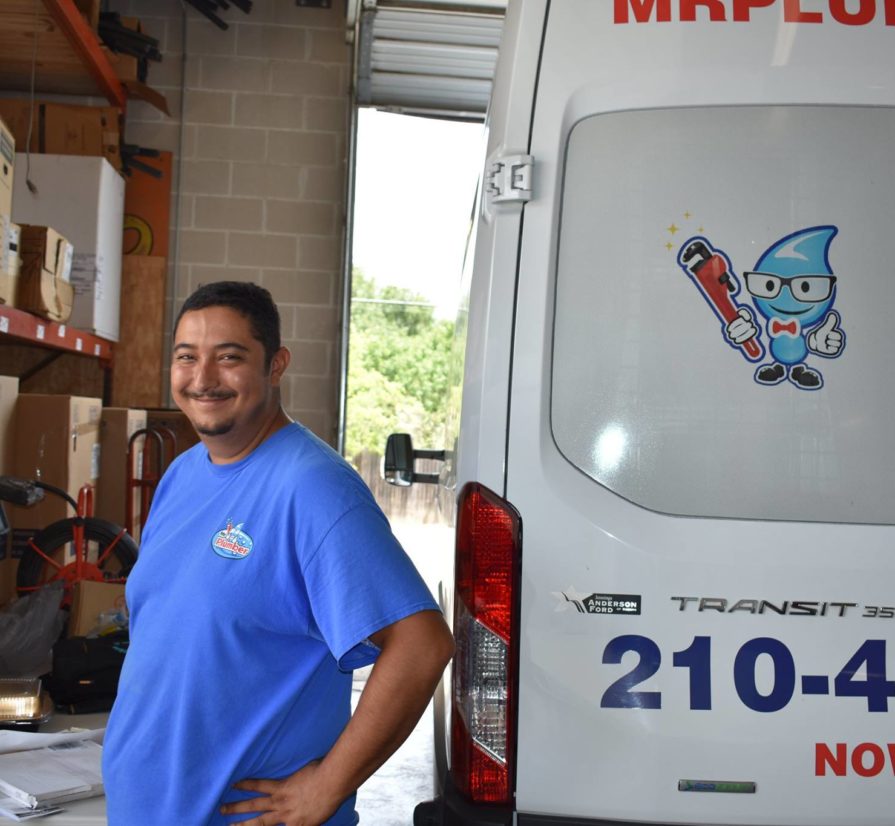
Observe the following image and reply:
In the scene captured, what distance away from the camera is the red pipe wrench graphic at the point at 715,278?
5.91 ft

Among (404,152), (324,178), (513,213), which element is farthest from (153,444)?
(513,213)

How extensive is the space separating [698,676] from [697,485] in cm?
34

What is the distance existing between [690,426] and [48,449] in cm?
394

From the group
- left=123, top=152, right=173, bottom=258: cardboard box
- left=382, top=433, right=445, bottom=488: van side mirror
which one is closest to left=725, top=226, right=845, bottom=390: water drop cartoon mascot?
left=382, top=433, right=445, bottom=488: van side mirror

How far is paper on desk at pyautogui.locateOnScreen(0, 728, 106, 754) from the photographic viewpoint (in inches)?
98.5

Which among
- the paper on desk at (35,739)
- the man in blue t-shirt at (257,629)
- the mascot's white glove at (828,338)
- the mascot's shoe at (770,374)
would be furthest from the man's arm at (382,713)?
the paper on desk at (35,739)

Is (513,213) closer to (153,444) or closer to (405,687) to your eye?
(405,687)

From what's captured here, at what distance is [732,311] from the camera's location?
1.80m

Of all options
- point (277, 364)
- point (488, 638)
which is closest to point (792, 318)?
point (488, 638)

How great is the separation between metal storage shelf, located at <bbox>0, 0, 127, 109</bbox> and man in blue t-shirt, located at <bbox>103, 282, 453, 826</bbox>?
455cm

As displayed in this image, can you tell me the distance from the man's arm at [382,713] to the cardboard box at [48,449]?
3737mm

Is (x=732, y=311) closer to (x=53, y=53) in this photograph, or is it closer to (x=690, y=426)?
(x=690, y=426)

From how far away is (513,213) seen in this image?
185cm

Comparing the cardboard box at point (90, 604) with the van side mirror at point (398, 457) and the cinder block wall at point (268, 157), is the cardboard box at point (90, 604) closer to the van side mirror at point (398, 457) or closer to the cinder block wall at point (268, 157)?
the van side mirror at point (398, 457)
